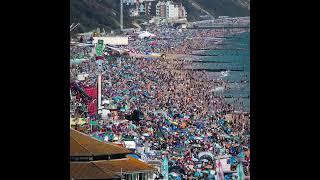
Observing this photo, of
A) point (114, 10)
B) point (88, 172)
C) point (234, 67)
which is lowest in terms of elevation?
point (88, 172)

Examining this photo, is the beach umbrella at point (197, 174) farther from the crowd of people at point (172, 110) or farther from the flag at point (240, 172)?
the flag at point (240, 172)

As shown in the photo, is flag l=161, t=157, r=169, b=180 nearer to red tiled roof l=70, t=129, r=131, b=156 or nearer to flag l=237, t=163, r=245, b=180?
red tiled roof l=70, t=129, r=131, b=156

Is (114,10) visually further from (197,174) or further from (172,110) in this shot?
(197,174)

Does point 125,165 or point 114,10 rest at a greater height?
point 114,10

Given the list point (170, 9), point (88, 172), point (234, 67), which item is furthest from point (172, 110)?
point (88, 172)

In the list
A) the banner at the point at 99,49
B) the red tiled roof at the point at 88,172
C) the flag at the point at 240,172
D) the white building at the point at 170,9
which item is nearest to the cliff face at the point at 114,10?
the white building at the point at 170,9

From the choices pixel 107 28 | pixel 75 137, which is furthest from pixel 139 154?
pixel 107 28
